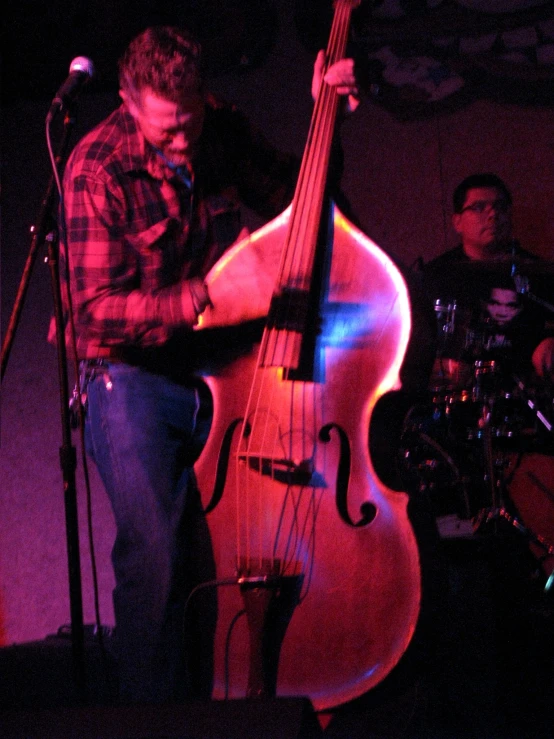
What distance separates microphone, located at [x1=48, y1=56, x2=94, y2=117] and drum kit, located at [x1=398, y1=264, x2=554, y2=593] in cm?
158

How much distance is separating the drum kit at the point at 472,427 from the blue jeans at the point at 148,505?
1290 mm

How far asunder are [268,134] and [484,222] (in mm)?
1108

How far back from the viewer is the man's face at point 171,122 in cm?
181

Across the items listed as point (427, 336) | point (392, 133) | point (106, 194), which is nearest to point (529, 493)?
point (392, 133)

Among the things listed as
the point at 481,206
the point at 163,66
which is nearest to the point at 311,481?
the point at 163,66

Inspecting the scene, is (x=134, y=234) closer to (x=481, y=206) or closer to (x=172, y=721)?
(x=172, y=721)

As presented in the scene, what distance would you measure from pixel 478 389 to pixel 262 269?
1572mm

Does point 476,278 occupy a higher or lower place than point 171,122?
lower

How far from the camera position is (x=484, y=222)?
11.7 feet

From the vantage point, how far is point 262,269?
Answer: 1715 mm

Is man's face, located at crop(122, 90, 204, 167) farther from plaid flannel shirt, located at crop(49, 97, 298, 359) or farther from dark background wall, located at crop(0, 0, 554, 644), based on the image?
dark background wall, located at crop(0, 0, 554, 644)

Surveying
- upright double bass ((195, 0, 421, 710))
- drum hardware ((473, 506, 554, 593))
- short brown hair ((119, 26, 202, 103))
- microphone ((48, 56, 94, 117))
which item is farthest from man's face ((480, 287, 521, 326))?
microphone ((48, 56, 94, 117))

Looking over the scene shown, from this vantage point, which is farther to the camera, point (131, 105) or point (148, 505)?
point (131, 105)

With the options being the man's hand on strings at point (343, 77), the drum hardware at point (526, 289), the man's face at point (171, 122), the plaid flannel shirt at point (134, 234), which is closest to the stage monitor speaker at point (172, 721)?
the plaid flannel shirt at point (134, 234)
